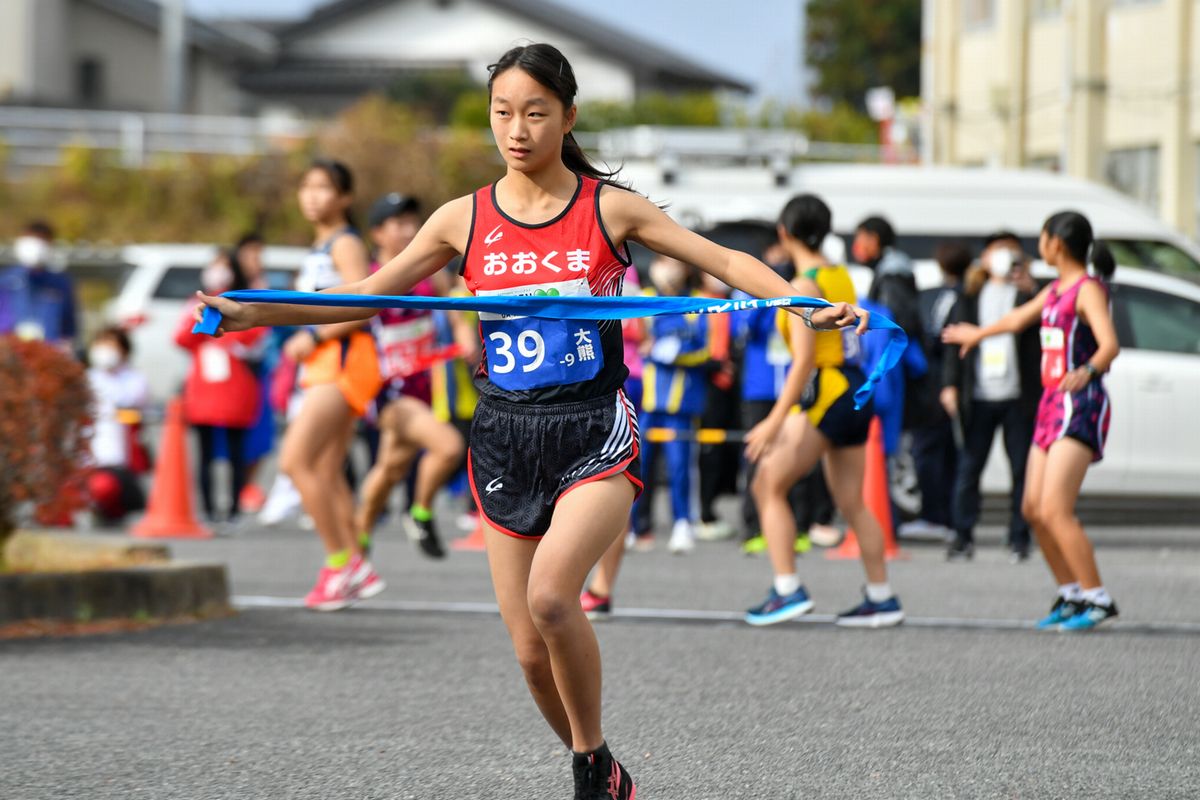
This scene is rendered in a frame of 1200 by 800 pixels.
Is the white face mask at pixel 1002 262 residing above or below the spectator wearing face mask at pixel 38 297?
above

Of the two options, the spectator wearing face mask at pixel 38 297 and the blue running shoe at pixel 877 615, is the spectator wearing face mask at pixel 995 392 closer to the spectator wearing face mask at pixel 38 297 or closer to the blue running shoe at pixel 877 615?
the blue running shoe at pixel 877 615

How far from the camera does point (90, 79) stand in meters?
50.8

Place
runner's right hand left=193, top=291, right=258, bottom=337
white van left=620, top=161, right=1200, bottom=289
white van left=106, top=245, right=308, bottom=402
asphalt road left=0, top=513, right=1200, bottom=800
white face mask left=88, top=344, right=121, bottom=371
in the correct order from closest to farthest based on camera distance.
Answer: runner's right hand left=193, top=291, right=258, bottom=337 → asphalt road left=0, top=513, right=1200, bottom=800 → white face mask left=88, top=344, right=121, bottom=371 → white van left=620, top=161, right=1200, bottom=289 → white van left=106, top=245, right=308, bottom=402

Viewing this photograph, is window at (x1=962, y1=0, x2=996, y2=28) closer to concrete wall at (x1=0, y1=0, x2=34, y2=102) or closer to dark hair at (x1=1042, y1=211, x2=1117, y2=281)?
concrete wall at (x1=0, y1=0, x2=34, y2=102)

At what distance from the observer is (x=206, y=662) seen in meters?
7.46

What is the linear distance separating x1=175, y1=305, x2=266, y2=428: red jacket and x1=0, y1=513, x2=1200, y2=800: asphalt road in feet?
12.7

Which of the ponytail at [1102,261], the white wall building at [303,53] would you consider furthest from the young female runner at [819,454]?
the white wall building at [303,53]

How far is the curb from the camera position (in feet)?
27.2

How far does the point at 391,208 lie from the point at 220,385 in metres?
4.19

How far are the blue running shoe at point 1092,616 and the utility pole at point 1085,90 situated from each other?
20.3 metres

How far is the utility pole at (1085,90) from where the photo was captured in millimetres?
27250

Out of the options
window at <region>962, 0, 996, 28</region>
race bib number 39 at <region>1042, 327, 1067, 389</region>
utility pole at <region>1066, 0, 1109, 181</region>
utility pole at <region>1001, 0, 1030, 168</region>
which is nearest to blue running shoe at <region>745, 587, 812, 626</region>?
race bib number 39 at <region>1042, 327, 1067, 389</region>

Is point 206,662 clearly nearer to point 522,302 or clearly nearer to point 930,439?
point 522,302

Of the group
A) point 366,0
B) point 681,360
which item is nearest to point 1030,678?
point 681,360
